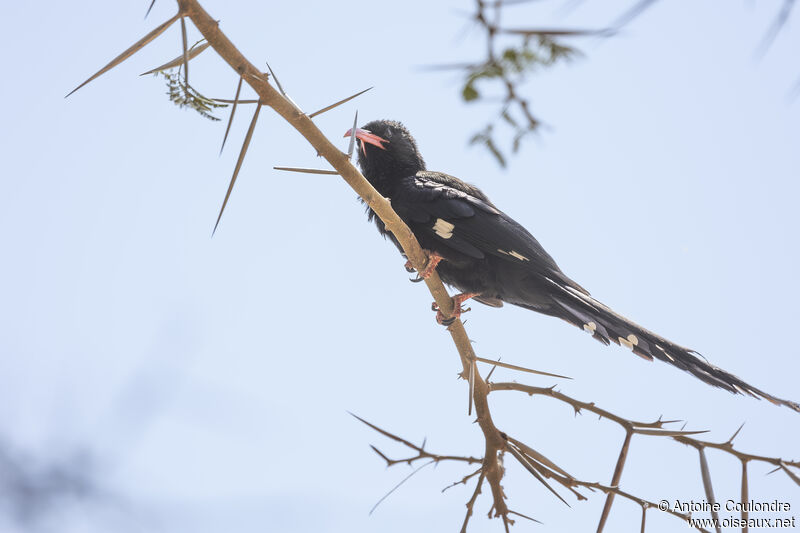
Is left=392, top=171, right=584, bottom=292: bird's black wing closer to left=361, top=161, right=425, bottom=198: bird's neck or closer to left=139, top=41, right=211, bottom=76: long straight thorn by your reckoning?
left=361, top=161, right=425, bottom=198: bird's neck

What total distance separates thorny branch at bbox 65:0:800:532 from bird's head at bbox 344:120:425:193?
1.50 meters

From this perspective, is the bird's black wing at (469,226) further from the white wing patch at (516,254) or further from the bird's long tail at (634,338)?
the bird's long tail at (634,338)

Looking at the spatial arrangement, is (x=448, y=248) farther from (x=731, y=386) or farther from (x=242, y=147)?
(x=242, y=147)

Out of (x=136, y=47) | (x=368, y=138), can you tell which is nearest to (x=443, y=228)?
(x=368, y=138)

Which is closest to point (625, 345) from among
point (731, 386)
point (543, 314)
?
point (731, 386)

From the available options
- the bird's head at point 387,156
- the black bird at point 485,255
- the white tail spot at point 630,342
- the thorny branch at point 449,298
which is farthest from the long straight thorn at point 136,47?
the bird's head at point 387,156

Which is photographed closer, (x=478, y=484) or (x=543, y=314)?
(x=478, y=484)

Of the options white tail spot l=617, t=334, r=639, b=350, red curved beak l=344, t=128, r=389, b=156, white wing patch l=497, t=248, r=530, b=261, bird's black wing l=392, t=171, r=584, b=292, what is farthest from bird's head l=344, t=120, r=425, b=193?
white tail spot l=617, t=334, r=639, b=350

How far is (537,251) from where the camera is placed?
151 inches

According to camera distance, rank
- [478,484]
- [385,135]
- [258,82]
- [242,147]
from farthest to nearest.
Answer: [385,135], [478,484], [258,82], [242,147]

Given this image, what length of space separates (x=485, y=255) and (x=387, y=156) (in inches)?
44.3

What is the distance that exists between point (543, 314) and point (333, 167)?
1846 millimetres

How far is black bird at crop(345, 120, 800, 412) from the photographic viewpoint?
343 cm

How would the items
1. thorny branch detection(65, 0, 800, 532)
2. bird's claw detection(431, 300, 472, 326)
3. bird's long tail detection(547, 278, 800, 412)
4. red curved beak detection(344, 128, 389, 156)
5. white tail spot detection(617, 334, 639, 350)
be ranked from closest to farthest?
thorny branch detection(65, 0, 800, 532) < bird's long tail detection(547, 278, 800, 412) < white tail spot detection(617, 334, 639, 350) < bird's claw detection(431, 300, 472, 326) < red curved beak detection(344, 128, 389, 156)
